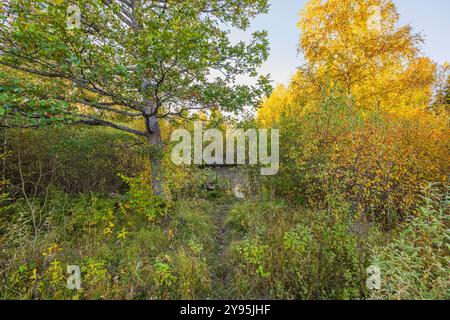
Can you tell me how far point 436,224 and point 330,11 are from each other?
7.48 m

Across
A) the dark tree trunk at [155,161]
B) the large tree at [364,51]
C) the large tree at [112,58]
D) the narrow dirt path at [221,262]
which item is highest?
the large tree at [364,51]

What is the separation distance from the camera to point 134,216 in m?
3.90

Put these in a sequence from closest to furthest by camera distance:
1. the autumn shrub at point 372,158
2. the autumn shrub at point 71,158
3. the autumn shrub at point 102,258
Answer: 1. the autumn shrub at point 102,258
2. the autumn shrub at point 372,158
3. the autumn shrub at point 71,158

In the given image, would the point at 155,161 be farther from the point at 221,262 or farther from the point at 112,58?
the point at 221,262

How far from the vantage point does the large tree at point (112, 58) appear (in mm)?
2277

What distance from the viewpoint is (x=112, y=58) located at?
2756 millimetres

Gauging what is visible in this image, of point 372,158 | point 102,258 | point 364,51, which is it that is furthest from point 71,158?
point 364,51

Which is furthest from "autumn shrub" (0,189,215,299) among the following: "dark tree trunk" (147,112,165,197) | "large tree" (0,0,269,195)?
"large tree" (0,0,269,195)

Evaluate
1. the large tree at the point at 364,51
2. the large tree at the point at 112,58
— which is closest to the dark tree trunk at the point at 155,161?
the large tree at the point at 112,58

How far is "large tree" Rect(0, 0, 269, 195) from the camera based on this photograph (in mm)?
2277

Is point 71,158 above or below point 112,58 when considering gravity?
below

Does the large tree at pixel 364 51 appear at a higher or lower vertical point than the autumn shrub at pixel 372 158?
higher

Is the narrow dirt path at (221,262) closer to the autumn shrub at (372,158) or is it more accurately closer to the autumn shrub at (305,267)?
the autumn shrub at (305,267)

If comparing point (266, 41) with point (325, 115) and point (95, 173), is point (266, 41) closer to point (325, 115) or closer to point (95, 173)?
point (325, 115)
